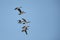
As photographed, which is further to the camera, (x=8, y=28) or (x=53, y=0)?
(x=53, y=0)

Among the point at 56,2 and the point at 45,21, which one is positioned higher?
the point at 56,2

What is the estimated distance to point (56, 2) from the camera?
6.29ft

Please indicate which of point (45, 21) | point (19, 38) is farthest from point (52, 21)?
point (19, 38)

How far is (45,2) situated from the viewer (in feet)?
6.18

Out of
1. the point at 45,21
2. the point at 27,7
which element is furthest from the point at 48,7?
the point at 27,7

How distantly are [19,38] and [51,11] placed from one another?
0.73 meters

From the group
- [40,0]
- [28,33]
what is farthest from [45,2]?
[28,33]

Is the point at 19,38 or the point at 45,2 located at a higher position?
the point at 45,2

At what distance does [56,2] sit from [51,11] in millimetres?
187

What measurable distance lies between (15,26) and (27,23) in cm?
20

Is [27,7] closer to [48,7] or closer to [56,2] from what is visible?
[48,7]

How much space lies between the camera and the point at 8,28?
1750 millimetres

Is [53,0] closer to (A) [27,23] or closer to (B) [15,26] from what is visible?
(A) [27,23]

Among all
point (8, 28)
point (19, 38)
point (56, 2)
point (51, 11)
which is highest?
point (56, 2)
